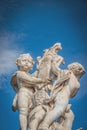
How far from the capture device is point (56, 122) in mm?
6051

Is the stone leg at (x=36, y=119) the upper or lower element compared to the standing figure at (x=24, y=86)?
lower

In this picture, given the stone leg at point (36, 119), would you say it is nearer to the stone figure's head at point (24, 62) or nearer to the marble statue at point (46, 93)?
the marble statue at point (46, 93)

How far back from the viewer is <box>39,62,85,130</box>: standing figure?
5.86 m

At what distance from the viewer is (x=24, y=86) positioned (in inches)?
243

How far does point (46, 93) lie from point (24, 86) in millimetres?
321

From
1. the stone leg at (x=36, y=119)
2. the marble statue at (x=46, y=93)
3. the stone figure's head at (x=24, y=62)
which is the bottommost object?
the stone leg at (x=36, y=119)

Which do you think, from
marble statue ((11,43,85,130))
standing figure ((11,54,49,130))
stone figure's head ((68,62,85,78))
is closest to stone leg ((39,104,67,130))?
marble statue ((11,43,85,130))

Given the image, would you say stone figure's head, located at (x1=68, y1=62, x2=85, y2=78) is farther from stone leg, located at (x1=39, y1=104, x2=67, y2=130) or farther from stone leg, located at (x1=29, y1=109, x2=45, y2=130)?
stone leg, located at (x1=29, y1=109, x2=45, y2=130)

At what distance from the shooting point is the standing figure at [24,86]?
5988 millimetres

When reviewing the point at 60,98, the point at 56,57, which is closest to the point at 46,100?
the point at 60,98

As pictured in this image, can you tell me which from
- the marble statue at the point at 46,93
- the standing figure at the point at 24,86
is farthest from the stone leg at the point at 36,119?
the standing figure at the point at 24,86

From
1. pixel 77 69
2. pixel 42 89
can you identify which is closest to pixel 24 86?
pixel 42 89

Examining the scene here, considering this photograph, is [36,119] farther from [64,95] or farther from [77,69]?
[77,69]

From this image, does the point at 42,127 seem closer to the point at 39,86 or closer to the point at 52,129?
A: the point at 52,129
